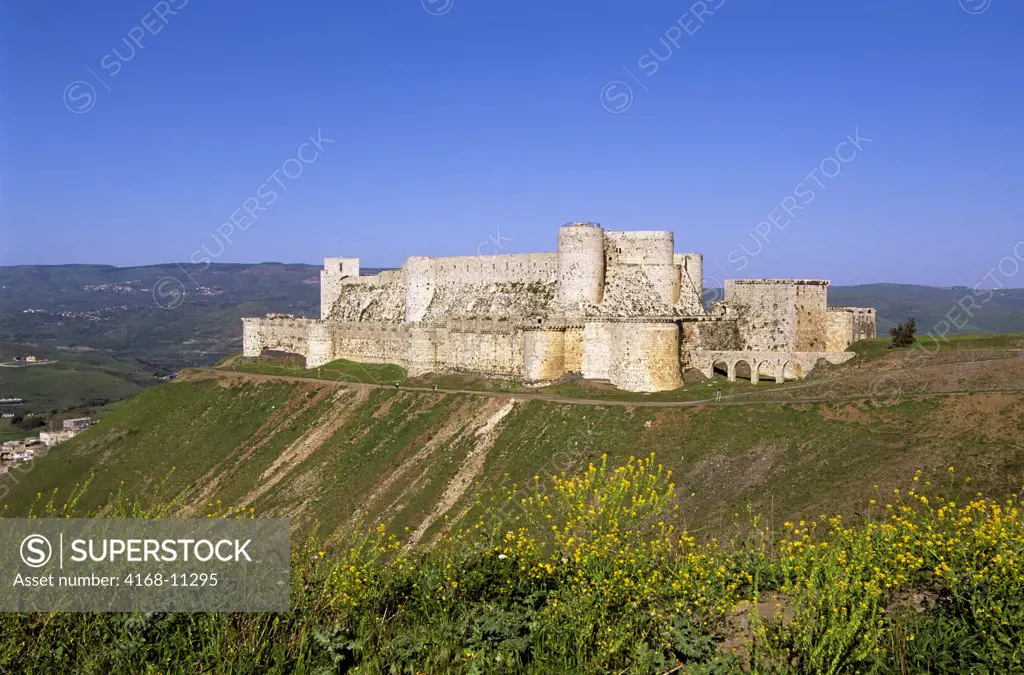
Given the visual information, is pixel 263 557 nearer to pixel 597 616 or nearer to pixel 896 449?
pixel 597 616

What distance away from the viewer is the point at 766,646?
1374cm

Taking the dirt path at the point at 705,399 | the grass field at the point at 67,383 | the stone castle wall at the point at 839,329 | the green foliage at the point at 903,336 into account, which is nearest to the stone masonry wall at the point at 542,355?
the dirt path at the point at 705,399

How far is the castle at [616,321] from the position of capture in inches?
2026

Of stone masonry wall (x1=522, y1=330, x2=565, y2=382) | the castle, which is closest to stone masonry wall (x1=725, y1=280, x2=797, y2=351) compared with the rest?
the castle

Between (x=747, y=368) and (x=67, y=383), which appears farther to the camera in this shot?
(x=67, y=383)

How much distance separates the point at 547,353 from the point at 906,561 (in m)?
36.3

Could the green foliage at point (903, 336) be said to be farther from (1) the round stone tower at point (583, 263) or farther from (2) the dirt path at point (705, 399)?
(1) the round stone tower at point (583, 263)

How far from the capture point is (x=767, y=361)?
52500 millimetres

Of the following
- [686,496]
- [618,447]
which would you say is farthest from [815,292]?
[686,496]

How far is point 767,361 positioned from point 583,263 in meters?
11.9

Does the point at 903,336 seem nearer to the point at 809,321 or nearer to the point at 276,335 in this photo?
the point at 809,321

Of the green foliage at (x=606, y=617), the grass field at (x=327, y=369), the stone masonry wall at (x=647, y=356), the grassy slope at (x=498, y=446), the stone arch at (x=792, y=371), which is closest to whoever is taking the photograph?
the green foliage at (x=606, y=617)

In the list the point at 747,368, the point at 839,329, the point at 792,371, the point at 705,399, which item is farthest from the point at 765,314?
the point at 705,399

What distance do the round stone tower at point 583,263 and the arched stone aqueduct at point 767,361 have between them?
23.3 ft
